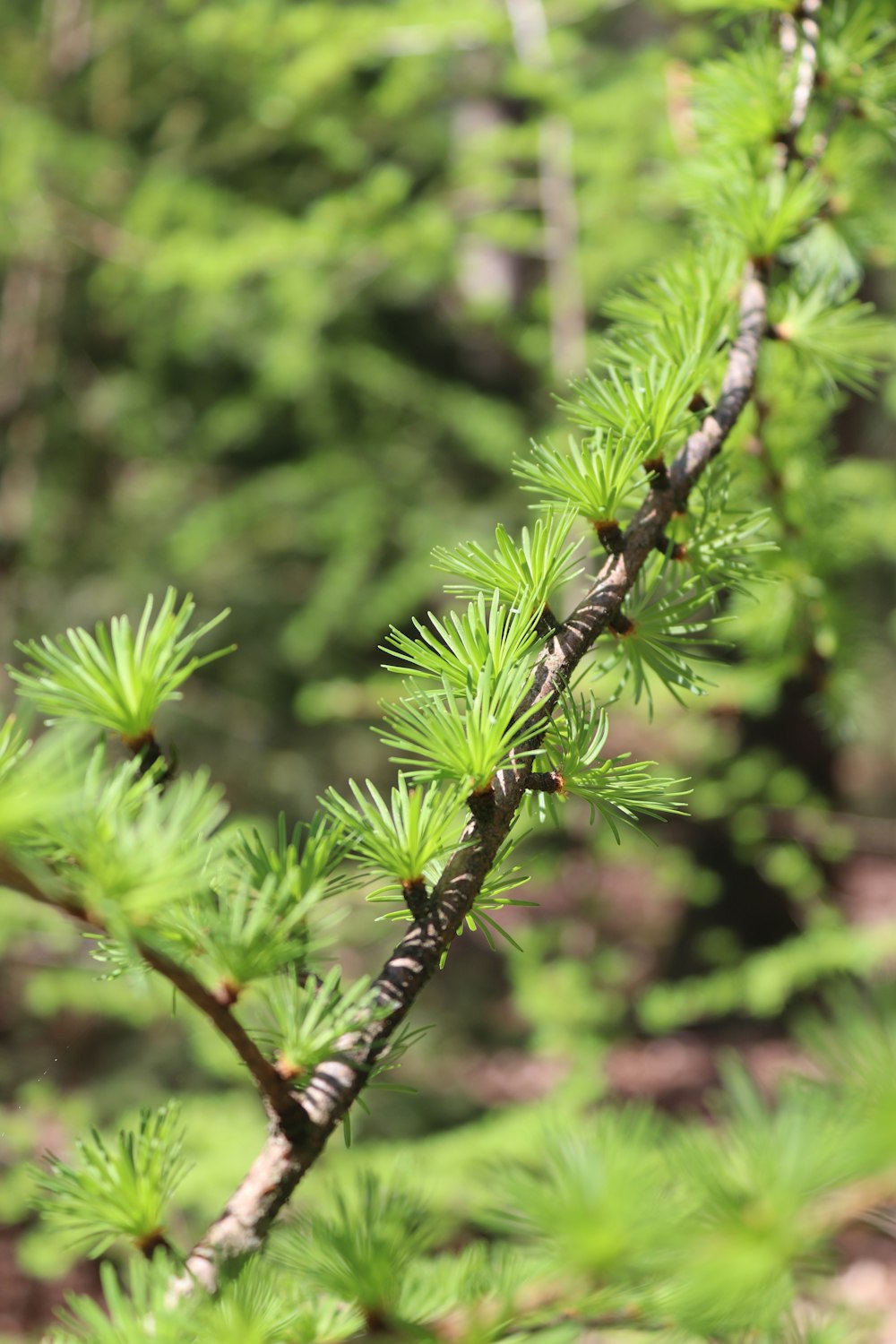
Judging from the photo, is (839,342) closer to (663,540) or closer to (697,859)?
(663,540)

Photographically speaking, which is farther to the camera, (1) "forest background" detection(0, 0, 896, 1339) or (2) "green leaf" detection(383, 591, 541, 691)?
(1) "forest background" detection(0, 0, 896, 1339)

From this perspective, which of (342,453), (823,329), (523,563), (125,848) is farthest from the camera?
(342,453)

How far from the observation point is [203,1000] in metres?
0.32

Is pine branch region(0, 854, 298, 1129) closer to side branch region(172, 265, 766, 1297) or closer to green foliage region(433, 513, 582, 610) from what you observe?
side branch region(172, 265, 766, 1297)

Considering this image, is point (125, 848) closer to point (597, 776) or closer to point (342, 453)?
point (597, 776)

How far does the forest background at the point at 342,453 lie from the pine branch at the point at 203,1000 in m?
1.01

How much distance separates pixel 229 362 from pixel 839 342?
2636 mm

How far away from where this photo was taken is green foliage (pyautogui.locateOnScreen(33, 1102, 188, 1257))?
0.37 meters

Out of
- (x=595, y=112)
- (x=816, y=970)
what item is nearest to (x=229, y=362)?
(x=595, y=112)

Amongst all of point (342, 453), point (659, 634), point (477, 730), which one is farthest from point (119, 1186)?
point (342, 453)

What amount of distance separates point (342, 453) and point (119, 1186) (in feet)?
7.15

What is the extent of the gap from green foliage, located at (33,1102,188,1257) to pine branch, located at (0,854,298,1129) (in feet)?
0.28

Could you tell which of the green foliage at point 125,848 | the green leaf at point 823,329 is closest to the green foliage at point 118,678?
the green foliage at point 125,848

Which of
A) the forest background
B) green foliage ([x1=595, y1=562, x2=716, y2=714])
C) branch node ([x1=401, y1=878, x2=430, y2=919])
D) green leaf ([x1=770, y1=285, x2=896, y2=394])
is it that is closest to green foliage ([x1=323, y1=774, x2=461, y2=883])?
branch node ([x1=401, y1=878, x2=430, y2=919])
